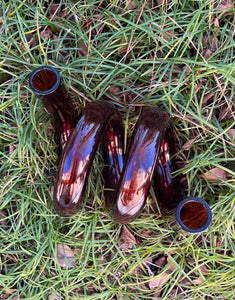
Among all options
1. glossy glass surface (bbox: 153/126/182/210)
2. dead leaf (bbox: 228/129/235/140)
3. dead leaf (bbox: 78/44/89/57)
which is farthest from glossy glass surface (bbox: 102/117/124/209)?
dead leaf (bbox: 228/129/235/140)

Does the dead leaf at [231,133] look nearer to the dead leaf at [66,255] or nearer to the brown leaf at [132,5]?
the brown leaf at [132,5]

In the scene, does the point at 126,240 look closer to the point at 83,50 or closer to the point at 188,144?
the point at 188,144

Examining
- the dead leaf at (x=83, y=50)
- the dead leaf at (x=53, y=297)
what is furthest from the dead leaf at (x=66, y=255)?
the dead leaf at (x=83, y=50)

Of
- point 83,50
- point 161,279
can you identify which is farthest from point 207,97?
point 161,279

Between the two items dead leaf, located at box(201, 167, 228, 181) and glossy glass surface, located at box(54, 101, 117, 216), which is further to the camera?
dead leaf, located at box(201, 167, 228, 181)

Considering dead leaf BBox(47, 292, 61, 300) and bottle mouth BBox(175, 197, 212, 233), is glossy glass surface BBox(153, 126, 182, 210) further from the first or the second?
dead leaf BBox(47, 292, 61, 300)
